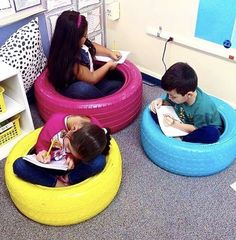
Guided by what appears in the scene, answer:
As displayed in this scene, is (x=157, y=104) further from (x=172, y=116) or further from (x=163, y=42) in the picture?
(x=163, y=42)

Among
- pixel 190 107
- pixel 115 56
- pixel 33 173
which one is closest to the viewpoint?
pixel 33 173

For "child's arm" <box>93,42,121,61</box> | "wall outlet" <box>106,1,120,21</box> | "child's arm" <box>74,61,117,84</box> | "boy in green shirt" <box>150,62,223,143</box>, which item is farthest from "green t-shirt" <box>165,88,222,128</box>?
"wall outlet" <box>106,1,120,21</box>

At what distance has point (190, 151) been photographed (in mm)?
1429

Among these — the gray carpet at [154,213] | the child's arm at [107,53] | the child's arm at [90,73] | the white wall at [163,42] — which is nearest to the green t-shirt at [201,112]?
the gray carpet at [154,213]

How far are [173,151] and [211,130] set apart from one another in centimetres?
21

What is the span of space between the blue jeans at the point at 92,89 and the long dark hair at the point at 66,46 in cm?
6

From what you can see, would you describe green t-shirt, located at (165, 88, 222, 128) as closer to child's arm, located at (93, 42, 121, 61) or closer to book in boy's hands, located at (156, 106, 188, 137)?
book in boy's hands, located at (156, 106, 188, 137)

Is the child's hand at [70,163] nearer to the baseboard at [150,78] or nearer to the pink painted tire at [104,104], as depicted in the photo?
the pink painted tire at [104,104]

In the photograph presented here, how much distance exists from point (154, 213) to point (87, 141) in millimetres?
507

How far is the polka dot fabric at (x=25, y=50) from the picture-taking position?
169 cm

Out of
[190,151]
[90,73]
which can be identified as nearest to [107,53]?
[90,73]

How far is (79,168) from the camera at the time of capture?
1322mm

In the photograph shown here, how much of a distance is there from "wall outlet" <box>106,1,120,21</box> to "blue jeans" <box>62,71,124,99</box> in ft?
1.74

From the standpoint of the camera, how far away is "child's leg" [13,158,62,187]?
1288mm
